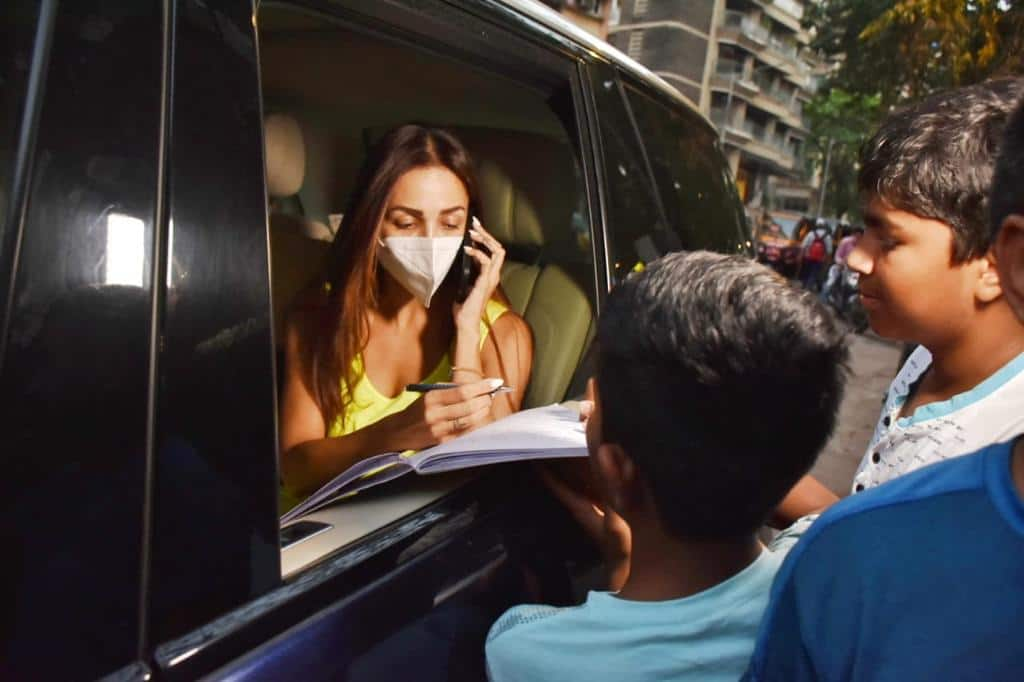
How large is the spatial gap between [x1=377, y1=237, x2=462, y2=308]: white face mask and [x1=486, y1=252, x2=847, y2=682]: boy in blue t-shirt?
3.31ft

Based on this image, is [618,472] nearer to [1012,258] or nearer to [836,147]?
[1012,258]

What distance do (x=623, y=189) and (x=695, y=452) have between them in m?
1.27

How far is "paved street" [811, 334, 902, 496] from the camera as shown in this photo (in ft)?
15.5

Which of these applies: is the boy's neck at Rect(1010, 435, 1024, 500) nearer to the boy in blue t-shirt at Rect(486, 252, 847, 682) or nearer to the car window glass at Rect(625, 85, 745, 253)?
the boy in blue t-shirt at Rect(486, 252, 847, 682)

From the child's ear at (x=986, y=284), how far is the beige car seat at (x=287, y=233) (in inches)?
61.9

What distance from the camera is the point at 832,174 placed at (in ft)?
148


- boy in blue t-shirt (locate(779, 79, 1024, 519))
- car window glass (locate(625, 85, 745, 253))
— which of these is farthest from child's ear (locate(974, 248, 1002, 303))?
car window glass (locate(625, 85, 745, 253))

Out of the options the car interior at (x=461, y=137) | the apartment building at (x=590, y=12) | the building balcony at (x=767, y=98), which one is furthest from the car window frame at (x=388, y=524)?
the building balcony at (x=767, y=98)

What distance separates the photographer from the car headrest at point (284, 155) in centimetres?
211

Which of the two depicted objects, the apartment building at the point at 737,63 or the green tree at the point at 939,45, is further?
the apartment building at the point at 737,63

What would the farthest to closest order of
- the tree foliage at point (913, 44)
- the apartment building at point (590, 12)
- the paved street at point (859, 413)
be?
the apartment building at point (590, 12), the tree foliage at point (913, 44), the paved street at point (859, 413)

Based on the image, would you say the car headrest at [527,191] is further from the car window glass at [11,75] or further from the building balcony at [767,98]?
the building balcony at [767,98]

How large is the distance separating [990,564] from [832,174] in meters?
49.0

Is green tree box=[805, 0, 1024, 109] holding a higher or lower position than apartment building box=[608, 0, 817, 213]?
lower
